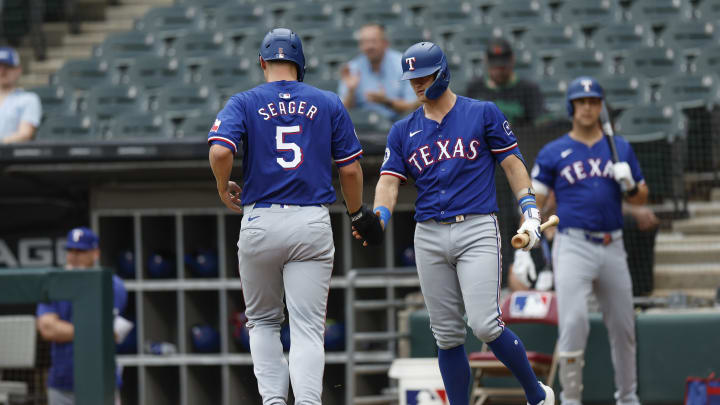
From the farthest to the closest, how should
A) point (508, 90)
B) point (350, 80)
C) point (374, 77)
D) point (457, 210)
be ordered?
1. point (374, 77)
2. point (350, 80)
3. point (508, 90)
4. point (457, 210)

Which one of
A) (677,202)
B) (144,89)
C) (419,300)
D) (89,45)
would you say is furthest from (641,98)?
(89,45)

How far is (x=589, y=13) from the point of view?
36.0ft

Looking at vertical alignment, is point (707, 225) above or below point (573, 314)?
above

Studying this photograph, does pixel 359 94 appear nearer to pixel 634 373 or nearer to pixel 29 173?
pixel 29 173

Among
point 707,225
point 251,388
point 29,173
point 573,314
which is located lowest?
point 251,388

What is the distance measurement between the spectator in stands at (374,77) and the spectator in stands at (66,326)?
2.45 m

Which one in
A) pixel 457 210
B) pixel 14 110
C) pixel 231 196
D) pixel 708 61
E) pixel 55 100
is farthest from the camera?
pixel 55 100

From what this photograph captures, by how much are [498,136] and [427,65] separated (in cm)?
42

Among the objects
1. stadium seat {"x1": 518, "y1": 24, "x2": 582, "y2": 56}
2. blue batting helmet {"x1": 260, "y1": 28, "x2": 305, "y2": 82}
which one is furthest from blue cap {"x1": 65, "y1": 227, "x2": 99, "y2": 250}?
stadium seat {"x1": 518, "y1": 24, "x2": 582, "y2": 56}

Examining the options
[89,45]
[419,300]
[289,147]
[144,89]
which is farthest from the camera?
[89,45]

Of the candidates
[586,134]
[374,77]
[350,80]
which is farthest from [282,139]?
[374,77]

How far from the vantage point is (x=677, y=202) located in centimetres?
802

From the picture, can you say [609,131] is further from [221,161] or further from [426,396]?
[221,161]

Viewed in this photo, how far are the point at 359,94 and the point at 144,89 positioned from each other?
2.67 m
